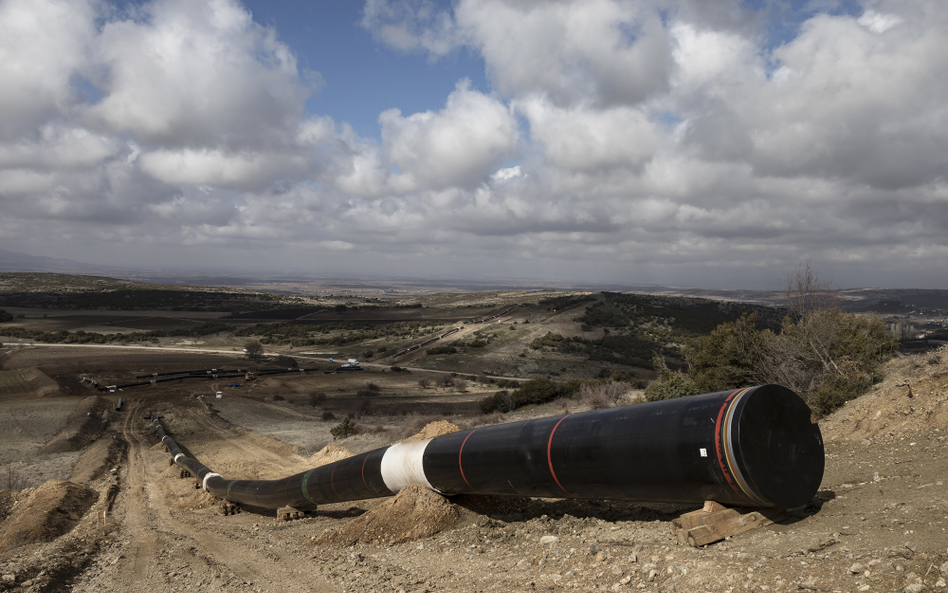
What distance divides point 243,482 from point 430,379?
4109 centimetres

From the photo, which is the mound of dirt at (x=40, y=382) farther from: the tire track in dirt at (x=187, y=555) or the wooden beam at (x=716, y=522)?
the wooden beam at (x=716, y=522)

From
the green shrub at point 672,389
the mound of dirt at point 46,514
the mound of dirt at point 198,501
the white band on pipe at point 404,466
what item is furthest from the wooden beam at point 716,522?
the mound of dirt at point 198,501

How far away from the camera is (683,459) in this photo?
27.5 ft

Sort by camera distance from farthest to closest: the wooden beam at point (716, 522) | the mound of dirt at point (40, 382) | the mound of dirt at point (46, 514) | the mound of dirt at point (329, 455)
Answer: the mound of dirt at point (40, 382) < the mound of dirt at point (329, 455) < the mound of dirt at point (46, 514) < the wooden beam at point (716, 522)

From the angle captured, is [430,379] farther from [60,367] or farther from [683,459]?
[683,459]

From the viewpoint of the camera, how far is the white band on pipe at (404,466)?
13.7 m

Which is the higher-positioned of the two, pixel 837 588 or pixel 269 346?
pixel 837 588

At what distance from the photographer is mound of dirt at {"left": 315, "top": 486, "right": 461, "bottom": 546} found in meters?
12.6

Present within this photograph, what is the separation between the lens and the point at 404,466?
1402cm

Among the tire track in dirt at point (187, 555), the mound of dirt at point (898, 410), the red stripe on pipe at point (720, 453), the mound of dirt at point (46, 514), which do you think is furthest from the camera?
the mound of dirt at point (46, 514)

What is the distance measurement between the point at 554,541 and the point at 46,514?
1820 cm

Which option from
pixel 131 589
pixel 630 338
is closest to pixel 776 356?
pixel 131 589

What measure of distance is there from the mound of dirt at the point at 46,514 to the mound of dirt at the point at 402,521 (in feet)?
33.4

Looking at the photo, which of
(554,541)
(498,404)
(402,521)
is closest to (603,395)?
(498,404)
